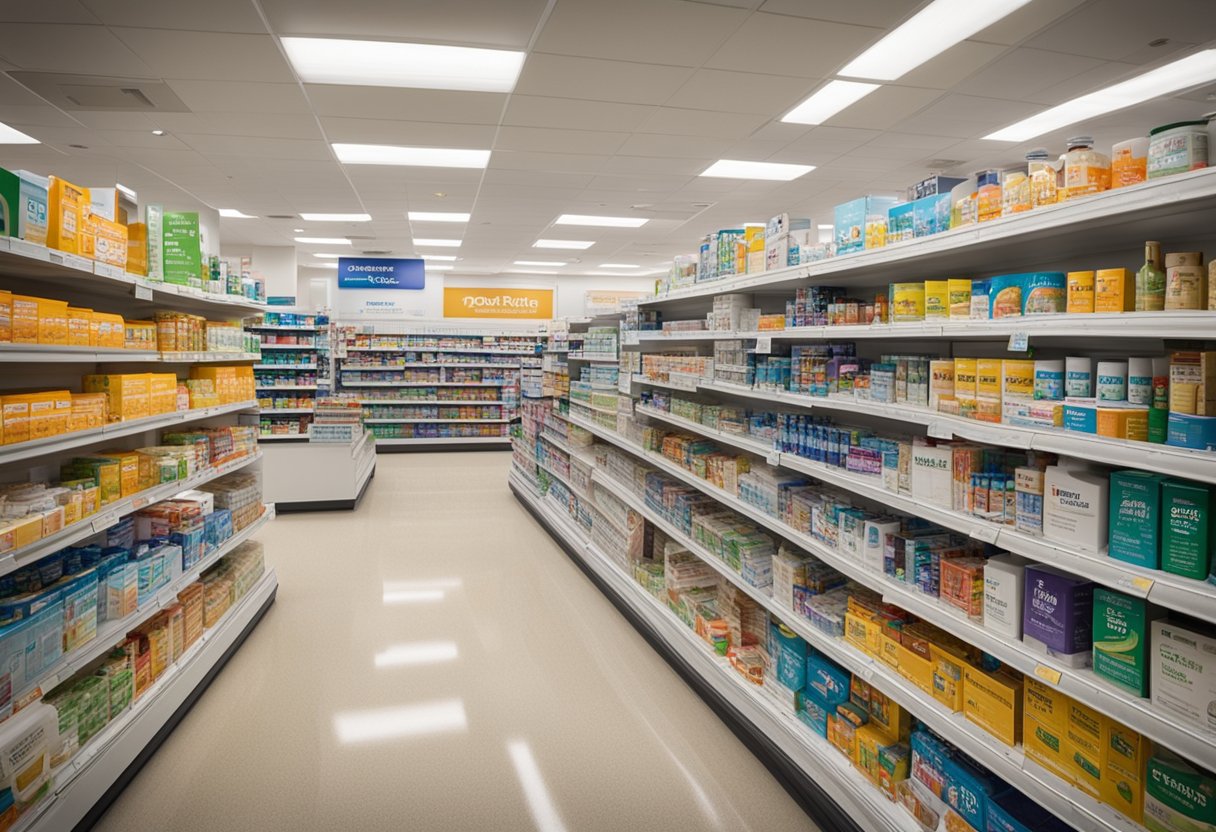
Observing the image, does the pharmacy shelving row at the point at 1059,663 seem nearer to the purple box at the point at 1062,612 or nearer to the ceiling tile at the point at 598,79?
the purple box at the point at 1062,612

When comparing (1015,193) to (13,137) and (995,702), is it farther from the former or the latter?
(13,137)

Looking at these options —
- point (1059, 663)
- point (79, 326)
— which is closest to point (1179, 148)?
point (1059, 663)

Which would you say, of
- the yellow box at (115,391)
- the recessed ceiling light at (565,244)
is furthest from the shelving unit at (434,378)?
the yellow box at (115,391)

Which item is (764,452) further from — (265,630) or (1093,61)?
(265,630)

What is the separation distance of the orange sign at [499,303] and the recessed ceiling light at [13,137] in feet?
29.8

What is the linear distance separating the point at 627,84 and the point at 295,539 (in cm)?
537

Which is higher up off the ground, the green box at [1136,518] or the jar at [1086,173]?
the jar at [1086,173]

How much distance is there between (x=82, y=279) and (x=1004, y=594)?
13.1 feet

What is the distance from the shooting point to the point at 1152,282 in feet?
5.44

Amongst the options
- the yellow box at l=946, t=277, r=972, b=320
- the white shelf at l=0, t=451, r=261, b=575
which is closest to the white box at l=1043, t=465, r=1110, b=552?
the yellow box at l=946, t=277, r=972, b=320

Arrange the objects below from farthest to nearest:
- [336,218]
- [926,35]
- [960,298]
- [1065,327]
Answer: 1. [336,218]
2. [926,35]
3. [960,298]
4. [1065,327]

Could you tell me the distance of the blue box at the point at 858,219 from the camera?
268cm

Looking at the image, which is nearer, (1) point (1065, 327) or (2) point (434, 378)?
(1) point (1065, 327)

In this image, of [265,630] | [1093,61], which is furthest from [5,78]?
[1093,61]
